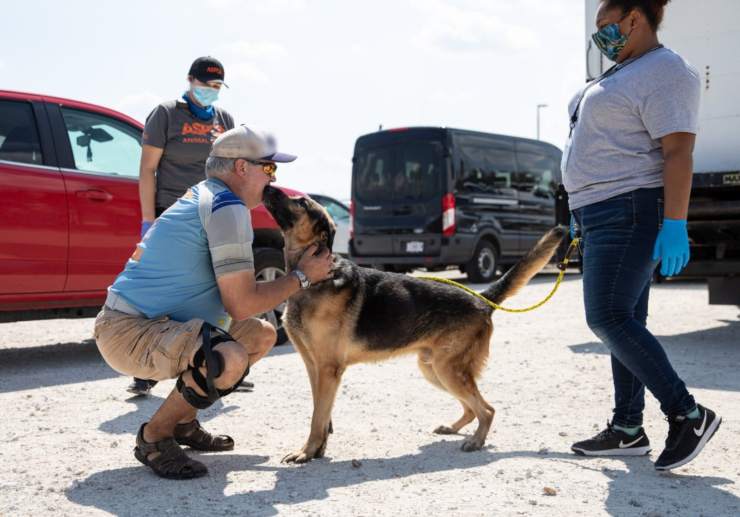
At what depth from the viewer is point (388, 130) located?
1436 centimetres

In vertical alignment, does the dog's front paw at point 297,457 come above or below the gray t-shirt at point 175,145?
below

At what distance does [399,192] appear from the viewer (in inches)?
557

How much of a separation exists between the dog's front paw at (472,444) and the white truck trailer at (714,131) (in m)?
4.12

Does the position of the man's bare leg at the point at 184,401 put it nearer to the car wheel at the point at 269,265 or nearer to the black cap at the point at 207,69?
the black cap at the point at 207,69

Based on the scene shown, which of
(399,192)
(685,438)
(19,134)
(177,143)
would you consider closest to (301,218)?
(177,143)

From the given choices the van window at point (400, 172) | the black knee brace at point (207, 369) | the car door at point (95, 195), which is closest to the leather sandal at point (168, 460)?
the black knee brace at point (207, 369)

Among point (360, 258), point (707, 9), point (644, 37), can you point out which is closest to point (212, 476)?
point (644, 37)

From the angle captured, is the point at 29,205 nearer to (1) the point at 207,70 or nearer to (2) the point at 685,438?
(1) the point at 207,70

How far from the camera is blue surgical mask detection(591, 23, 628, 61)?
3814mm

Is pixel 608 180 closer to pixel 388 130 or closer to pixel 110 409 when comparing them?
pixel 110 409

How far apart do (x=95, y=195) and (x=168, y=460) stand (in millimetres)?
3365

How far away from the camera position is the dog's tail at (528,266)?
14.9ft

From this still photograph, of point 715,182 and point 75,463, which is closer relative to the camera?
point 75,463

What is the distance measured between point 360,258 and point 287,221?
10283 mm
